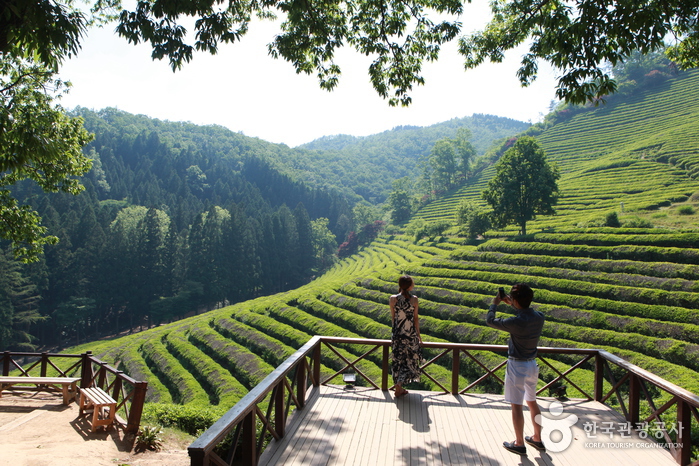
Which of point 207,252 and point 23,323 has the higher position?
point 207,252

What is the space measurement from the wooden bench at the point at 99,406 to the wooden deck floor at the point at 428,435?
12.7 ft

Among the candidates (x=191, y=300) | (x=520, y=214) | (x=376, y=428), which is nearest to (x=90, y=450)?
(x=376, y=428)

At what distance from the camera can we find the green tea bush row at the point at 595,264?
19016mm

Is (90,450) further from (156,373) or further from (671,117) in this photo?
(671,117)

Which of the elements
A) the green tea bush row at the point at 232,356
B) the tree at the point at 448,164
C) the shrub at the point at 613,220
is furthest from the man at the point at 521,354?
the tree at the point at 448,164

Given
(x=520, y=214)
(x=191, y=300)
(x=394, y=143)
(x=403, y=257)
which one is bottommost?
(x=191, y=300)

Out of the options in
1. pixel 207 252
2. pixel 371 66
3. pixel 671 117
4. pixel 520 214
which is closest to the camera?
pixel 371 66

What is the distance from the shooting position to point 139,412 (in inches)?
273

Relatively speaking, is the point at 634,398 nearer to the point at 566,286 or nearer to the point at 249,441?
the point at 249,441

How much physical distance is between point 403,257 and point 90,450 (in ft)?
124

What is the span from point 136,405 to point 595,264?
2283cm

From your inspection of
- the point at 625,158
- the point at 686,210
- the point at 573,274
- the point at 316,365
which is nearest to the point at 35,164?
the point at 316,365

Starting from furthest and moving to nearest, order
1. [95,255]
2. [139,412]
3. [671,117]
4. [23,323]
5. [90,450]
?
[671,117]
[95,255]
[23,323]
[139,412]
[90,450]

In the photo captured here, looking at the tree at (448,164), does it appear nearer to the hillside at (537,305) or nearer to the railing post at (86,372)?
the hillside at (537,305)
